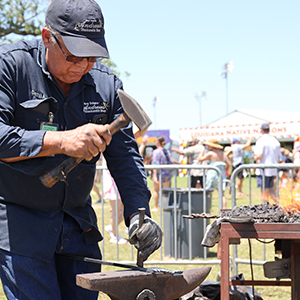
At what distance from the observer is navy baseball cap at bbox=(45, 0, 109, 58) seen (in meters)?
2.16

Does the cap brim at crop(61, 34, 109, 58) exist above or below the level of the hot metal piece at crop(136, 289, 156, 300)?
above

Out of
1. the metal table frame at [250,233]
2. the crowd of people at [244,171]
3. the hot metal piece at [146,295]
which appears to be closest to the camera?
the hot metal piece at [146,295]

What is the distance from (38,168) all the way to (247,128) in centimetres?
2793

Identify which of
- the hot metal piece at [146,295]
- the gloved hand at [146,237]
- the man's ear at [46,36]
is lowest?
the hot metal piece at [146,295]

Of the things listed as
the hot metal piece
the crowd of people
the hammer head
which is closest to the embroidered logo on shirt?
the hammer head

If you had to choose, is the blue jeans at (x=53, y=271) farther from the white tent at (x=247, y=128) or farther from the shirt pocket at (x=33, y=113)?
the white tent at (x=247, y=128)

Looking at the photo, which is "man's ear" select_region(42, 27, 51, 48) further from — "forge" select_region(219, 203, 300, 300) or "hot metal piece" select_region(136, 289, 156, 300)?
"forge" select_region(219, 203, 300, 300)

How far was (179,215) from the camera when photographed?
6910mm

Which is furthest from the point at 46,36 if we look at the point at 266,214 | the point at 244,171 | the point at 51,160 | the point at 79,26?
the point at 244,171

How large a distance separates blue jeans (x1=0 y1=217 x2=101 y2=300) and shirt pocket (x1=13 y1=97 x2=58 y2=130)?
539 millimetres

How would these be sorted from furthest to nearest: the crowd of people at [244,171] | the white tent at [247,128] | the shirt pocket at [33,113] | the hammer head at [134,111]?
1. the white tent at [247,128]
2. the crowd of people at [244,171]
3. the shirt pocket at [33,113]
4. the hammer head at [134,111]

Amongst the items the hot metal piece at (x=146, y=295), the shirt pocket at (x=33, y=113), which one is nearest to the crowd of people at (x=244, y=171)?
the hot metal piece at (x=146, y=295)

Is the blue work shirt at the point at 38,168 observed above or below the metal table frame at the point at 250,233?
above

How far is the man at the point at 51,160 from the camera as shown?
216 centimetres
